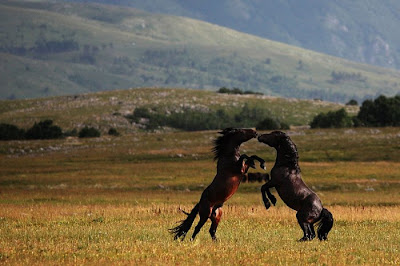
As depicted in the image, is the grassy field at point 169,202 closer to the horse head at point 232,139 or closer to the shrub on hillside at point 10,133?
the horse head at point 232,139

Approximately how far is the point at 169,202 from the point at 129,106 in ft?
419

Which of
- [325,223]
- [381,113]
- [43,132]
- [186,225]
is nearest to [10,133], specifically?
[43,132]

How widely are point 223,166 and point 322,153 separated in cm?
5712

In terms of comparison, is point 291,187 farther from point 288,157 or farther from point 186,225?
point 186,225

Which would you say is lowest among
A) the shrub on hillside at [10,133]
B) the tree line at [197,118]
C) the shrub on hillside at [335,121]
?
the shrub on hillside at [10,133]

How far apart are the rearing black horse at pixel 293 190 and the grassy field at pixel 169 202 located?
56 centimetres

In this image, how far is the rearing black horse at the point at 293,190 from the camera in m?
21.3

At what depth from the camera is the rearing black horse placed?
840 inches

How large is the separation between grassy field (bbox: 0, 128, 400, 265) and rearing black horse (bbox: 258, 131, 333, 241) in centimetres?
56

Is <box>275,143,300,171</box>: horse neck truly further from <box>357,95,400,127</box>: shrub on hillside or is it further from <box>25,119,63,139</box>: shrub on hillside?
<box>25,119,63,139</box>: shrub on hillside

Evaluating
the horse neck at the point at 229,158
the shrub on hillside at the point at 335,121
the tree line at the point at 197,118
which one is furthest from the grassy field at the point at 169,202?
the tree line at the point at 197,118

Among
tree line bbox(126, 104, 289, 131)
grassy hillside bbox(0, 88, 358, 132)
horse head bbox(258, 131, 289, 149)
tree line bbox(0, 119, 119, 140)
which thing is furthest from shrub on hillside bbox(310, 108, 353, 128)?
horse head bbox(258, 131, 289, 149)

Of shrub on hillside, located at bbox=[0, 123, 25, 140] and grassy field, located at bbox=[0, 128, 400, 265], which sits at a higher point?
grassy field, located at bbox=[0, 128, 400, 265]

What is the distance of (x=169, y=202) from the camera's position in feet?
137
